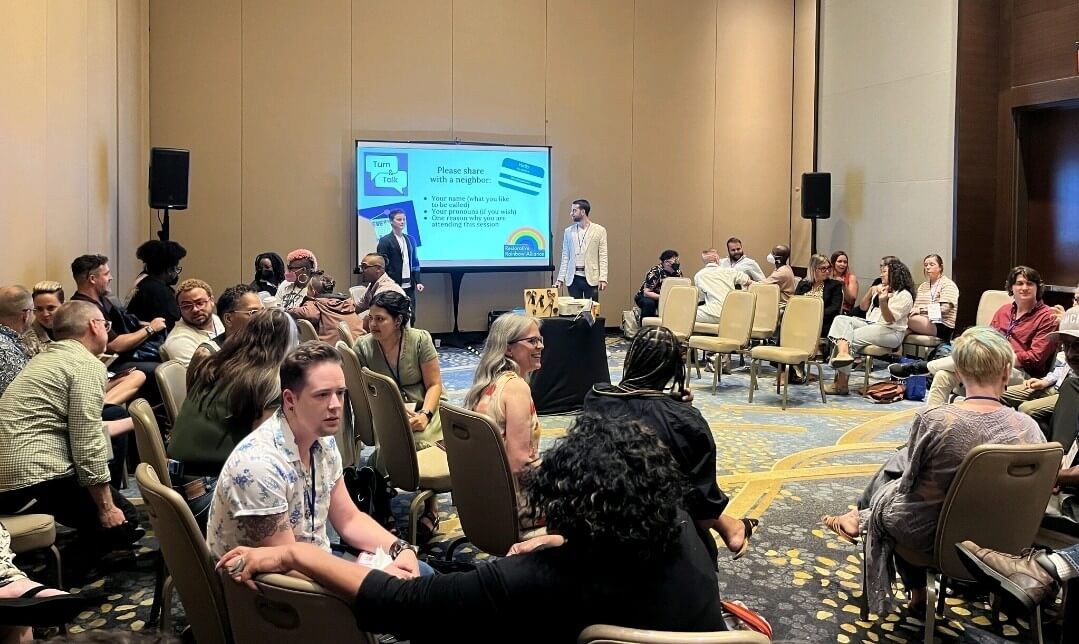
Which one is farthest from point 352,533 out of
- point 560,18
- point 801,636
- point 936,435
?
point 560,18

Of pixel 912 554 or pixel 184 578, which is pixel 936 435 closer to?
pixel 912 554

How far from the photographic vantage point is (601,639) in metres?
1.58

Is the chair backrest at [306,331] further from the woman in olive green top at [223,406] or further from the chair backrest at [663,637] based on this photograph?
the chair backrest at [663,637]

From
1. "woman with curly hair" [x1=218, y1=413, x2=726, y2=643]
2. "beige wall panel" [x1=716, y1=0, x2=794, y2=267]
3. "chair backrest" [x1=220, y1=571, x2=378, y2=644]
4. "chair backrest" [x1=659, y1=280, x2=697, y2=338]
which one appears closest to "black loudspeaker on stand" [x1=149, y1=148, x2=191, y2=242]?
"chair backrest" [x1=659, y1=280, x2=697, y2=338]

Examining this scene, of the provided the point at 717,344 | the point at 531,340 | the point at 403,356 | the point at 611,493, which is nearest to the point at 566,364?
the point at 717,344

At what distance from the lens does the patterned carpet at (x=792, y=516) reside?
11.2 feet

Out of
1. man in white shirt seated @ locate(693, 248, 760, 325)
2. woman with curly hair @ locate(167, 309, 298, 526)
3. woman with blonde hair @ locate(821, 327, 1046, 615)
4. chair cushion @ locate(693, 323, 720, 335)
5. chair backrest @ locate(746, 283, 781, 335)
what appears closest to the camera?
woman with blonde hair @ locate(821, 327, 1046, 615)

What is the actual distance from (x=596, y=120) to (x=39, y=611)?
10944 mm

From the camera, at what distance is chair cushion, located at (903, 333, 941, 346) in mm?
8516

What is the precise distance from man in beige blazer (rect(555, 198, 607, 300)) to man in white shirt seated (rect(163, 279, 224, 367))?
6.54 meters

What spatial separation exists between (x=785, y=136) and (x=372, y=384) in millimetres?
11021

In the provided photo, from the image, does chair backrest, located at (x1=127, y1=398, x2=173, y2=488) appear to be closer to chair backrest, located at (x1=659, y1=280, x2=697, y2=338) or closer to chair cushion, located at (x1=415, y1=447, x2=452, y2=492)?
chair cushion, located at (x1=415, y1=447, x2=452, y2=492)

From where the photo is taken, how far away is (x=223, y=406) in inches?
128

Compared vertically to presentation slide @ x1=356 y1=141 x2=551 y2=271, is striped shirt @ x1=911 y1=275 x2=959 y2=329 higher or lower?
lower
